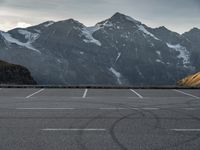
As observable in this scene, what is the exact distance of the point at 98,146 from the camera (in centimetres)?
1011

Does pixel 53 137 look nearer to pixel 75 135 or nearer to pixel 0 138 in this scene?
pixel 75 135

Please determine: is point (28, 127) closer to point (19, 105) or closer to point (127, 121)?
point (127, 121)

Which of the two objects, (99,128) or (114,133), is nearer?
(114,133)

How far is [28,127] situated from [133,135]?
3.54m

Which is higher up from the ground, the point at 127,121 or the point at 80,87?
the point at 127,121

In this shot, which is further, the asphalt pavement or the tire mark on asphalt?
the asphalt pavement

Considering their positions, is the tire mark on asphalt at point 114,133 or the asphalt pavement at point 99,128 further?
the asphalt pavement at point 99,128

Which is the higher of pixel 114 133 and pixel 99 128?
pixel 114 133

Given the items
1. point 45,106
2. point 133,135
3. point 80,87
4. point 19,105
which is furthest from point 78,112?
point 80,87

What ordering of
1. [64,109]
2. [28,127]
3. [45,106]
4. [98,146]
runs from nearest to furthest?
[98,146] → [28,127] → [64,109] → [45,106]

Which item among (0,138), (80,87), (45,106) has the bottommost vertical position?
(80,87)

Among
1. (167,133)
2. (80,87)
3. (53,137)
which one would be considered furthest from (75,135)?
(80,87)

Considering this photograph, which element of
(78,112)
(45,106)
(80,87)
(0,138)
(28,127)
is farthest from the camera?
(80,87)

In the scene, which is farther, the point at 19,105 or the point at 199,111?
the point at 19,105
